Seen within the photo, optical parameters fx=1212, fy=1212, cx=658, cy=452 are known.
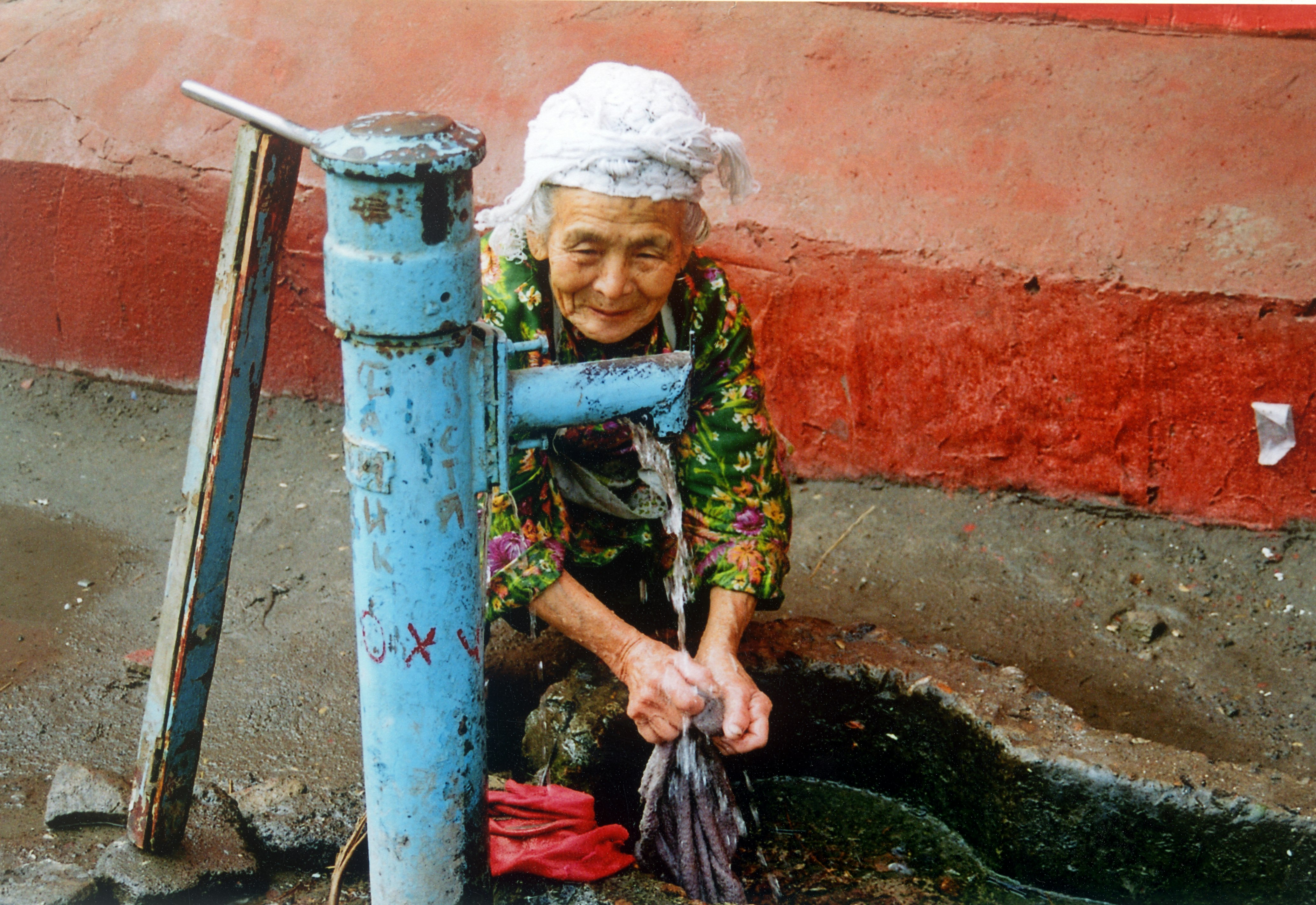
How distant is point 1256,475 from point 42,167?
3800mm

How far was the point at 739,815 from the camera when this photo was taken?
2268mm

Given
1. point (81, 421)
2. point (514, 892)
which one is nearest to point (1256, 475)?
point (514, 892)

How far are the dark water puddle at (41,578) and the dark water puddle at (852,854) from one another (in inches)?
69.1

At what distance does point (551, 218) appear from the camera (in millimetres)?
2049

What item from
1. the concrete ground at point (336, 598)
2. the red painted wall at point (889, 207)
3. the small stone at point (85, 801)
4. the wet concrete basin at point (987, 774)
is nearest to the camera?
the wet concrete basin at point (987, 774)

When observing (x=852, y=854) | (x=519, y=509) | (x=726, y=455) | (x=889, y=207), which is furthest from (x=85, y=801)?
(x=889, y=207)

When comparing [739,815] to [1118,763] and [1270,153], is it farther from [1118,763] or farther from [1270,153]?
[1270,153]

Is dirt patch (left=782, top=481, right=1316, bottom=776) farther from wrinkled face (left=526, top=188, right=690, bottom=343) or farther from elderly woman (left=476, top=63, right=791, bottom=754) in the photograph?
wrinkled face (left=526, top=188, right=690, bottom=343)

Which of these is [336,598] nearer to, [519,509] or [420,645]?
[519,509]

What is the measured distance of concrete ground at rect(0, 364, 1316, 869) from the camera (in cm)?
270

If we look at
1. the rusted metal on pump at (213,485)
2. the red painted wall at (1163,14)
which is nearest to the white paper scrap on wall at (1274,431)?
the red painted wall at (1163,14)

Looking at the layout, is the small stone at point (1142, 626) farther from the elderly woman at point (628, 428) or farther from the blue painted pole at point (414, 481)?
the blue painted pole at point (414, 481)

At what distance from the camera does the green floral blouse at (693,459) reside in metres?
2.20

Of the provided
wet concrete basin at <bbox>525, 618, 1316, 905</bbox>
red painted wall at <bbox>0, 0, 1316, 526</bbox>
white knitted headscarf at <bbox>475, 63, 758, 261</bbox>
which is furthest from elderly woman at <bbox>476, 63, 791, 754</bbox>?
red painted wall at <bbox>0, 0, 1316, 526</bbox>
